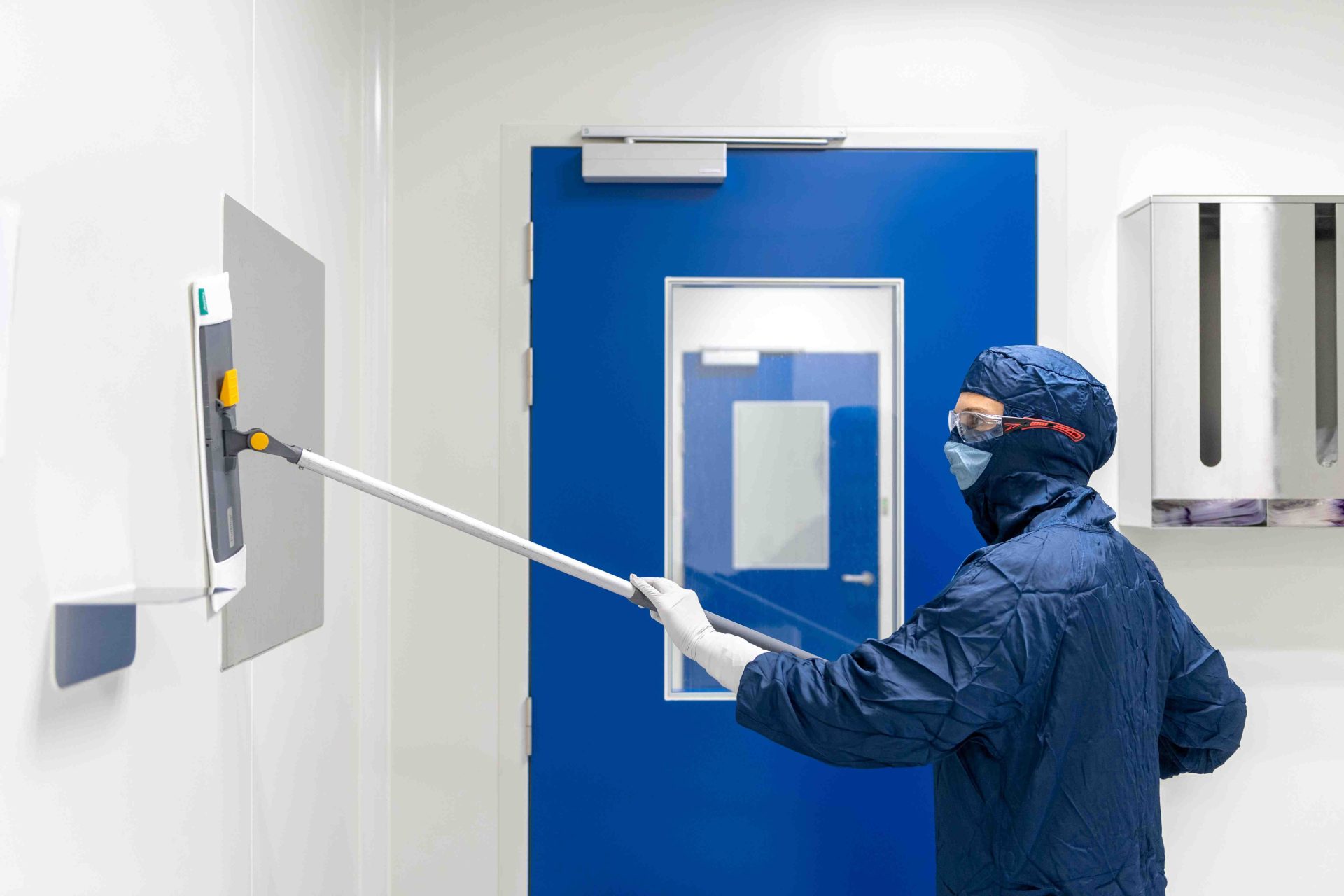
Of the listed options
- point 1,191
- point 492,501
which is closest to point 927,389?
point 492,501

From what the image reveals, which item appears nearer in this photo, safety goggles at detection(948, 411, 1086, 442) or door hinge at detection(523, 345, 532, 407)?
safety goggles at detection(948, 411, 1086, 442)

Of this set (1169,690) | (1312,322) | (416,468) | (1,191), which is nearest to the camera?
(1,191)

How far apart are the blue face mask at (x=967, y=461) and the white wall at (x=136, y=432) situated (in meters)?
0.88

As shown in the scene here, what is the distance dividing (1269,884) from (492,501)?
4.96 feet

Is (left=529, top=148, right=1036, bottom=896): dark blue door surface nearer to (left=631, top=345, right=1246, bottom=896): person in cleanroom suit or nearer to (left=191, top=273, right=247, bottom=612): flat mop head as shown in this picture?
(left=631, top=345, right=1246, bottom=896): person in cleanroom suit

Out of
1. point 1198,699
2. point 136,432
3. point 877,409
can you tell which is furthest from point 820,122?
point 136,432

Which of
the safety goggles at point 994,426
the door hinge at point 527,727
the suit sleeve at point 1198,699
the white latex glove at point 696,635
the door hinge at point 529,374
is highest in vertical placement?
the door hinge at point 529,374

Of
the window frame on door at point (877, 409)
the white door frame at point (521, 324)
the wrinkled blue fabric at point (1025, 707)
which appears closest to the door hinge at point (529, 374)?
the white door frame at point (521, 324)

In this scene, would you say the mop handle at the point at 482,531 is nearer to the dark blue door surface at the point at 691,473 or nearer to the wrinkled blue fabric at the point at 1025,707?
the wrinkled blue fabric at the point at 1025,707

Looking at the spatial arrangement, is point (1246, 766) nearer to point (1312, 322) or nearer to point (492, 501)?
point (1312, 322)

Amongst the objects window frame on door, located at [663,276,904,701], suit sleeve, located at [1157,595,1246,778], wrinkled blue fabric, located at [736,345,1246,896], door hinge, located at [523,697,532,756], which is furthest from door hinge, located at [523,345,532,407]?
suit sleeve, located at [1157,595,1246,778]

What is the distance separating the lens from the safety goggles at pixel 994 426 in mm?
1150

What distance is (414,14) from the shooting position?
5.30 ft

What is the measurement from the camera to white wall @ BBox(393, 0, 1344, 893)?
1598 mm
